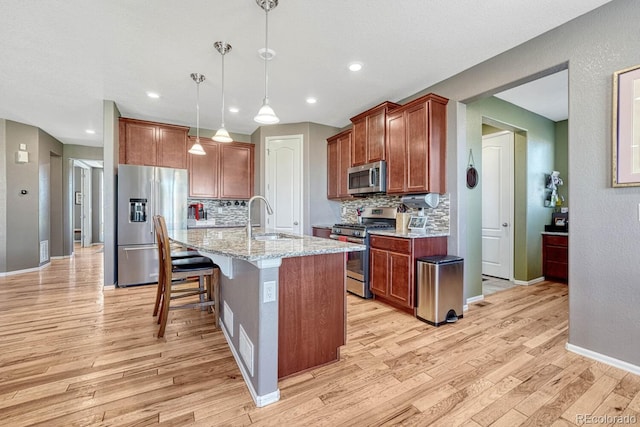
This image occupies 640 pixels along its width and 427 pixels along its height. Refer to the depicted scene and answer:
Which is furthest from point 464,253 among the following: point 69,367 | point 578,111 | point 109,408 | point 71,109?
point 71,109

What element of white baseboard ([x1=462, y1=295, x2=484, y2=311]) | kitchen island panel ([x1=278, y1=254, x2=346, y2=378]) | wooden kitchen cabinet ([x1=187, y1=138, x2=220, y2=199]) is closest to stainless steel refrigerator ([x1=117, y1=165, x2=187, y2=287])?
wooden kitchen cabinet ([x1=187, y1=138, x2=220, y2=199])

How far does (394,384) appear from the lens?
71.2 inches

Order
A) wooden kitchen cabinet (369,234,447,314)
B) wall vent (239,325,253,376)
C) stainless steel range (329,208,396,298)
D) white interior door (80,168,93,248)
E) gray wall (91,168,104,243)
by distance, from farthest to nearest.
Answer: gray wall (91,168,104,243)
white interior door (80,168,93,248)
stainless steel range (329,208,396,298)
wooden kitchen cabinet (369,234,447,314)
wall vent (239,325,253,376)

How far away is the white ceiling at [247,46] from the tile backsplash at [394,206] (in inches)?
54.8

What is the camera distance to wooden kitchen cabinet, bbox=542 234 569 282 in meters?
4.19

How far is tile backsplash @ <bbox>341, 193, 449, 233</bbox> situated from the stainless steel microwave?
41cm

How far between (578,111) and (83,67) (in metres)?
4.59

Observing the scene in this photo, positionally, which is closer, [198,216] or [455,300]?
[455,300]

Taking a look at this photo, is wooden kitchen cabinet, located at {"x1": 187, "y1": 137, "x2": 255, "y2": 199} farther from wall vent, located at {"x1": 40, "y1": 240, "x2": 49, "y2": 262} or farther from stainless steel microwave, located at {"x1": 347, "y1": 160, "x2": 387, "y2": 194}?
wall vent, located at {"x1": 40, "y1": 240, "x2": 49, "y2": 262}

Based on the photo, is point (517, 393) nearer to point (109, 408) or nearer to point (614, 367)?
point (614, 367)

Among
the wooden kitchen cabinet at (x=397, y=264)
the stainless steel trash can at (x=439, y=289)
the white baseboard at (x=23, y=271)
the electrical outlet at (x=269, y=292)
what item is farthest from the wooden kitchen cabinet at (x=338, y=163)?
the white baseboard at (x=23, y=271)

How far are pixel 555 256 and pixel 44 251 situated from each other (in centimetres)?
903

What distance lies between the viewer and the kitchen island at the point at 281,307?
5.28 feet

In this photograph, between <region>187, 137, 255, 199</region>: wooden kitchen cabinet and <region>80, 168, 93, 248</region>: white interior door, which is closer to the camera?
<region>187, 137, 255, 199</region>: wooden kitchen cabinet
